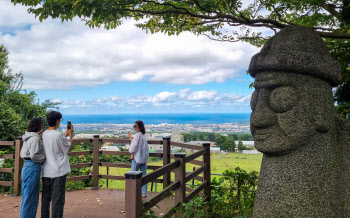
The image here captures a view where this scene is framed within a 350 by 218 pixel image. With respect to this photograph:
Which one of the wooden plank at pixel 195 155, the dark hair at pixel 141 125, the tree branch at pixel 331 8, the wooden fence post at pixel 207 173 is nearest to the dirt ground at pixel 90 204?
the wooden fence post at pixel 207 173

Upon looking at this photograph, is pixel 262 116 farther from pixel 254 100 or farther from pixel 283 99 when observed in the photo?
pixel 254 100

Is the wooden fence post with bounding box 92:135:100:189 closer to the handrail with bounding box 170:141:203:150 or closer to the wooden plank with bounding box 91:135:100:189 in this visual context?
the wooden plank with bounding box 91:135:100:189

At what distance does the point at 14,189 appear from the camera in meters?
7.56

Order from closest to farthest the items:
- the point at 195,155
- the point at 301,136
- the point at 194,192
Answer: the point at 301,136, the point at 194,192, the point at 195,155

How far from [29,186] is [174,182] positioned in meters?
2.45

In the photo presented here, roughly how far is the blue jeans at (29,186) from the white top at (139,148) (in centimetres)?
253

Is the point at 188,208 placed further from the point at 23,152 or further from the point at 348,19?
the point at 348,19

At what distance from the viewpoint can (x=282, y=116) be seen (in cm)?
349

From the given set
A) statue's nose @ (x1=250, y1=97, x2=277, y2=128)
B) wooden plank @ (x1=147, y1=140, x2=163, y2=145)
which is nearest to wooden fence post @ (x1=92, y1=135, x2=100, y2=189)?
wooden plank @ (x1=147, y1=140, x2=163, y2=145)

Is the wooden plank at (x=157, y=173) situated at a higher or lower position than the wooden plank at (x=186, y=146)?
lower

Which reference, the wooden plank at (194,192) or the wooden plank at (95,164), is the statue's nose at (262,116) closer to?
the wooden plank at (194,192)

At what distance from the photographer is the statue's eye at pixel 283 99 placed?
11.3ft

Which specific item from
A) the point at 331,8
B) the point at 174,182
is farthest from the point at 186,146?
the point at 331,8

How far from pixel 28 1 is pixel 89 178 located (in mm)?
5164
